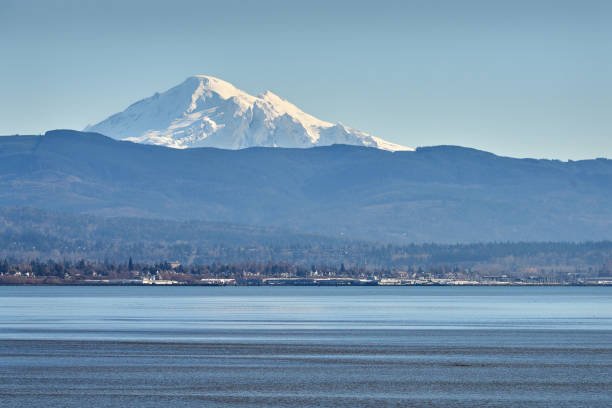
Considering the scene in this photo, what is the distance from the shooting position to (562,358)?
420ft

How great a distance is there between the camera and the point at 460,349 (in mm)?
138750

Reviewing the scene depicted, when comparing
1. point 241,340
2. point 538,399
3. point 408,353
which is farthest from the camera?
point 241,340

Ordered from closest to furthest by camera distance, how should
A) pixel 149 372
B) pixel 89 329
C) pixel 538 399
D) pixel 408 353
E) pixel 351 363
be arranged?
pixel 538 399
pixel 149 372
pixel 351 363
pixel 408 353
pixel 89 329

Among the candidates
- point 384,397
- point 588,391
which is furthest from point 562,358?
point 384,397

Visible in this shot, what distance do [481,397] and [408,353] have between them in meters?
35.6

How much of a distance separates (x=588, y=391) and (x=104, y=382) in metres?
38.7

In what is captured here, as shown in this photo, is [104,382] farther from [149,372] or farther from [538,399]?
[538,399]

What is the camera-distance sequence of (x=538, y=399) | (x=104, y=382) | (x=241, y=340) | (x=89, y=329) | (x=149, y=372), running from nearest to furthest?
(x=538, y=399), (x=104, y=382), (x=149, y=372), (x=241, y=340), (x=89, y=329)

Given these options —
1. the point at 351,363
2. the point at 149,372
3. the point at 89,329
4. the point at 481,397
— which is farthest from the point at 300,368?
the point at 89,329

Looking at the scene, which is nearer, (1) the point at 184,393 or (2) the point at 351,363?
(1) the point at 184,393

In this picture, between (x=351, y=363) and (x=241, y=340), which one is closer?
(x=351, y=363)

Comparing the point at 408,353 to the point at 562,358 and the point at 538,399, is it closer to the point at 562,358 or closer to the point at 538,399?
the point at 562,358

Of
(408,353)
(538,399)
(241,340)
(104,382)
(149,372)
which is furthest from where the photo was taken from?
(241,340)

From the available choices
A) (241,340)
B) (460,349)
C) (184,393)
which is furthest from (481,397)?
(241,340)
